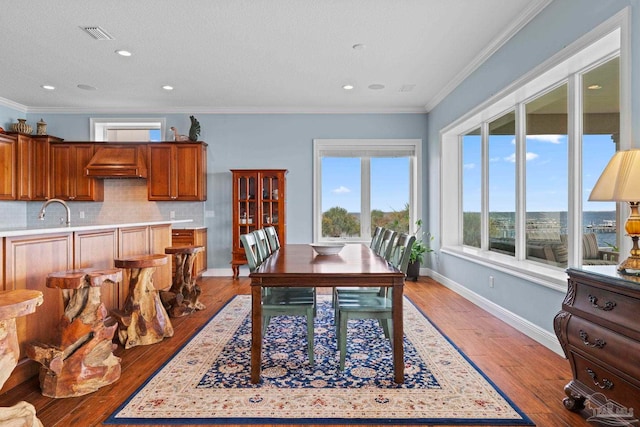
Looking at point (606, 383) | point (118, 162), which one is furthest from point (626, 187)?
point (118, 162)

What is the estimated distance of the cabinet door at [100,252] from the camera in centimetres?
286

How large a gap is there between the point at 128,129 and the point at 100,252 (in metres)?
3.70

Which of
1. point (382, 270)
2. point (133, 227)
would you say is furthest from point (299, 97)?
Result: point (382, 270)

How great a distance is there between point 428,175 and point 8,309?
543 cm

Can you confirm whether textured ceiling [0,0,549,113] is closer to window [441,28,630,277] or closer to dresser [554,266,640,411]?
window [441,28,630,277]

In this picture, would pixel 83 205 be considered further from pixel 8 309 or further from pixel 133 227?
pixel 8 309

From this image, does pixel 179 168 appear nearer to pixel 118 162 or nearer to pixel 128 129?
pixel 118 162

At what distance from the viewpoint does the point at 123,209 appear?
5.84m

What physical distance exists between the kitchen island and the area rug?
0.85m

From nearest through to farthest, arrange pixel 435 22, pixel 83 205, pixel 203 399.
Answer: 1. pixel 203 399
2. pixel 435 22
3. pixel 83 205

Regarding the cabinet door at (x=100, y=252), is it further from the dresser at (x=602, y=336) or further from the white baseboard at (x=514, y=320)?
the white baseboard at (x=514, y=320)

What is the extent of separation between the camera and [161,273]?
14.0 feet

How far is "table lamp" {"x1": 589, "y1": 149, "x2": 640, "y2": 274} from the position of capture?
1.66 metres

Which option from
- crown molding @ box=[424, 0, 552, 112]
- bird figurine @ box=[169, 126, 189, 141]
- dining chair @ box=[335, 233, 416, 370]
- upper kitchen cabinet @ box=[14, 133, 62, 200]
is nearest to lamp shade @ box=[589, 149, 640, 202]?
dining chair @ box=[335, 233, 416, 370]
